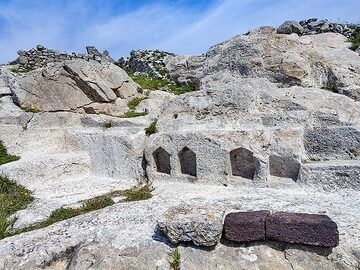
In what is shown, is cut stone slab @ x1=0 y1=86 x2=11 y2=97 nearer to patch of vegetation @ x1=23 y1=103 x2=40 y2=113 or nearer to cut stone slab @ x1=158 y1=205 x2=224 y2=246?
patch of vegetation @ x1=23 y1=103 x2=40 y2=113

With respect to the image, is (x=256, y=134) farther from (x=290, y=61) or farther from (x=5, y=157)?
(x=5, y=157)

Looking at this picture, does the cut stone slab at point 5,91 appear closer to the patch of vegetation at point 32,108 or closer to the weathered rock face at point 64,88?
the weathered rock face at point 64,88

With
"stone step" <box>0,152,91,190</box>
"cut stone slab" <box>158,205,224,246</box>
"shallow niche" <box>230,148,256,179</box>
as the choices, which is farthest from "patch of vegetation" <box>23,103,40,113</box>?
"cut stone slab" <box>158,205,224,246</box>

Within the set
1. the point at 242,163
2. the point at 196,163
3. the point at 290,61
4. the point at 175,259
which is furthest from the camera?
the point at 290,61

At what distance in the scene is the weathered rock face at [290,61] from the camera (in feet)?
42.0

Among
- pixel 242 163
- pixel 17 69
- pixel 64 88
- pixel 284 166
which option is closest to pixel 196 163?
pixel 242 163

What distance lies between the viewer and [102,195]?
413 inches

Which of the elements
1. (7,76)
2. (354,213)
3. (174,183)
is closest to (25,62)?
(7,76)

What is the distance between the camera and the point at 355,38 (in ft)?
53.7

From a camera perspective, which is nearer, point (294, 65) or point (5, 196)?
point (5, 196)

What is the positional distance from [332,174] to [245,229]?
11.4ft

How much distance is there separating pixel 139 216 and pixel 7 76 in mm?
16740

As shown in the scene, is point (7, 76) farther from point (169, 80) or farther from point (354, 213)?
point (354, 213)

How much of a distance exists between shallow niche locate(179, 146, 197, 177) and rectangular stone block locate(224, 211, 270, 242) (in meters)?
4.22
